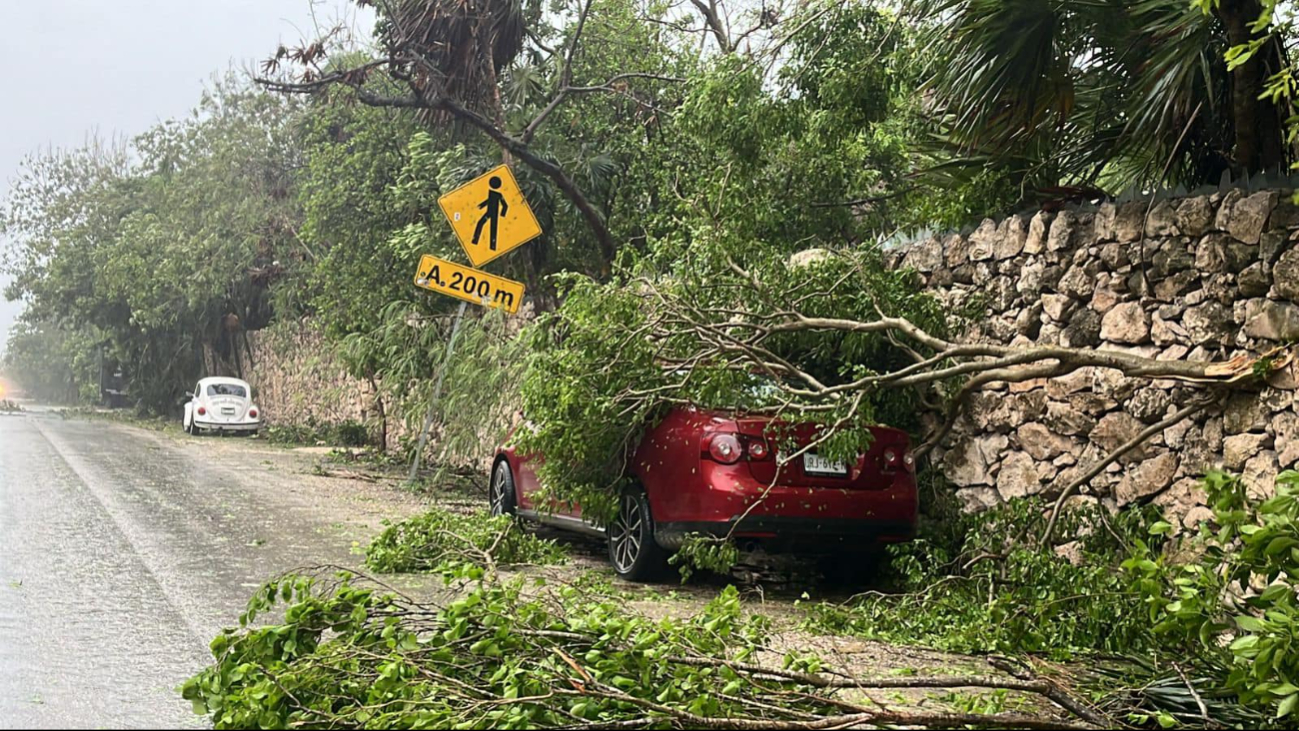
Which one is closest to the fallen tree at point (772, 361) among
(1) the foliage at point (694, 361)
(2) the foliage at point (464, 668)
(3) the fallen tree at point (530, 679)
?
(1) the foliage at point (694, 361)

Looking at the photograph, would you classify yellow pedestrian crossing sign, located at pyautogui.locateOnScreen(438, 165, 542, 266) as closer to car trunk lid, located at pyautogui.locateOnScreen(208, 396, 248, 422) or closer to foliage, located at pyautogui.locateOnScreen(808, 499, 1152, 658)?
foliage, located at pyautogui.locateOnScreen(808, 499, 1152, 658)

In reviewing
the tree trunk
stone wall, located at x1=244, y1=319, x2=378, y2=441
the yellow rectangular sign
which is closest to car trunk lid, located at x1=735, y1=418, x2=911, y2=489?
the tree trunk

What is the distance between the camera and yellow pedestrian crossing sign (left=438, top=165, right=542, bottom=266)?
13648mm

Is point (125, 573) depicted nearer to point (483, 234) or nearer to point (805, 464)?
point (805, 464)

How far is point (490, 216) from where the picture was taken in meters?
13.8

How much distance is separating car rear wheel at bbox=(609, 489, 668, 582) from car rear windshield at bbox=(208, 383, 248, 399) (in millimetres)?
26509

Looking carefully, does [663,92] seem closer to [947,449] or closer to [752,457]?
[947,449]

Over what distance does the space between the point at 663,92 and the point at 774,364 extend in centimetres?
949

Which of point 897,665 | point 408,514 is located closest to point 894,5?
point 408,514

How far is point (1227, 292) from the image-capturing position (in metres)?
7.38

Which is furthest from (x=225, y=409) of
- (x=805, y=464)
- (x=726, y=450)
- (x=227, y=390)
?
(x=805, y=464)

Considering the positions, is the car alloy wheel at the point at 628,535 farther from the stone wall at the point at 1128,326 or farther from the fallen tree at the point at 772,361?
the stone wall at the point at 1128,326

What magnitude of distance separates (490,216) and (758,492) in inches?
264

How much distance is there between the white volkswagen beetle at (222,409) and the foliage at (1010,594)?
88.8 ft
